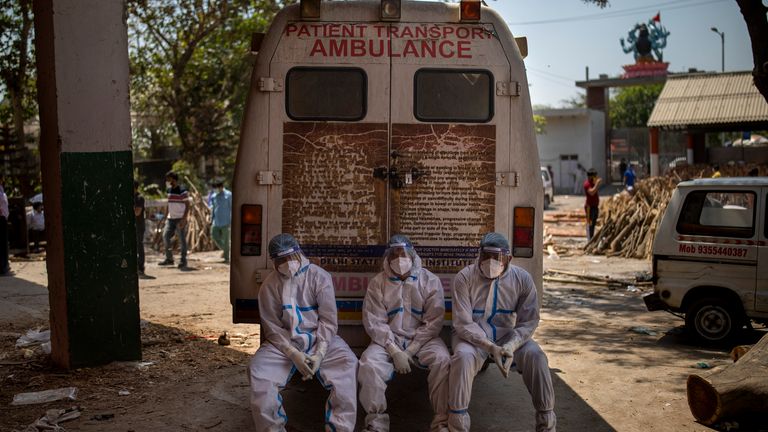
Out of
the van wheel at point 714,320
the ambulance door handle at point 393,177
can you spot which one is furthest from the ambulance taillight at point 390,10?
the van wheel at point 714,320

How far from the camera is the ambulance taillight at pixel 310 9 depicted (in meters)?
6.25

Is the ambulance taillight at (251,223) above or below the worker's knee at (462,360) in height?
above

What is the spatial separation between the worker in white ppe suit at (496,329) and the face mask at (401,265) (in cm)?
35

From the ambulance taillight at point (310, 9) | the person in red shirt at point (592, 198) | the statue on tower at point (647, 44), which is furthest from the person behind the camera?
the statue on tower at point (647, 44)

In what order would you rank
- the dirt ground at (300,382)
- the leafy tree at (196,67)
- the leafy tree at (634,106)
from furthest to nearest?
1. the leafy tree at (634,106)
2. the leafy tree at (196,67)
3. the dirt ground at (300,382)

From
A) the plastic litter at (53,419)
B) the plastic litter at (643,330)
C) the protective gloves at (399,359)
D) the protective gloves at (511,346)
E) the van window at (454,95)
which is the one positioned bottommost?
the plastic litter at (643,330)

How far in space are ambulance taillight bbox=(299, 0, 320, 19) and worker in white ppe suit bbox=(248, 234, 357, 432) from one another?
65.5 inches

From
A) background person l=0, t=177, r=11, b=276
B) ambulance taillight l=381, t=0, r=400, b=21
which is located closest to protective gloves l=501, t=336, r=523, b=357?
ambulance taillight l=381, t=0, r=400, b=21

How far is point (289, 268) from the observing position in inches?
226

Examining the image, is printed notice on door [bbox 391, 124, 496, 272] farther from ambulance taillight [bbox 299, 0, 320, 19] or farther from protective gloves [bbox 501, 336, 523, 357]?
ambulance taillight [bbox 299, 0, 320, 19]

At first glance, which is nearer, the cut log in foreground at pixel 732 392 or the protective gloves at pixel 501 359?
the protective gloves at pixel 501 359

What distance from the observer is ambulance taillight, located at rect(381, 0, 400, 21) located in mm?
6289

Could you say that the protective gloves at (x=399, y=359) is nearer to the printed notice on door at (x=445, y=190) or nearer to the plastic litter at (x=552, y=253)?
the printed notice on door at (x=445, y=190)

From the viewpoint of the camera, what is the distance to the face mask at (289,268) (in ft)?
18.8
